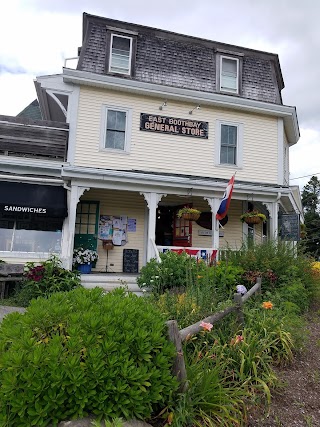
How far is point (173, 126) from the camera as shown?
11469 millimetres

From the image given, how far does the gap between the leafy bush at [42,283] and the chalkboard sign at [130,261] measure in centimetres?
370

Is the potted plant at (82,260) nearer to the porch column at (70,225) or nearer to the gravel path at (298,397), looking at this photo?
the porch column at (70,225)

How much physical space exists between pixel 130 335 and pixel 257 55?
13043mm

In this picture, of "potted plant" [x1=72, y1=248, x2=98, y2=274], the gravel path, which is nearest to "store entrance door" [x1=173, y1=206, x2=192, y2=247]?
"potted plant" [x1=72, y1=248, x2=98, y2=274]

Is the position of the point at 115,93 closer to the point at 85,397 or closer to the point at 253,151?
the point at 253,151

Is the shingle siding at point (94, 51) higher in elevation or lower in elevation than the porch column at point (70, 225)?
higher

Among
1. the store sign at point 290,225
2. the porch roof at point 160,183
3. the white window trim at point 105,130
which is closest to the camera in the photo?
the porch roof at point 160,183

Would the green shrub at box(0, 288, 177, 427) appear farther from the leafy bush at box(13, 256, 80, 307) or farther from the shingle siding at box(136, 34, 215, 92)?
the shingle siding at box(136, 34, 215, 92)

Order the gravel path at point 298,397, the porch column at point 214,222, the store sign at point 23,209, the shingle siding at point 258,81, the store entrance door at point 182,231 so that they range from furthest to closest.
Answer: the shingle siding at point 258,81
the store entrance door at point 182,231
the porch column at point 214,222
the store sign at point 23,209
the gravel path at point 298,397

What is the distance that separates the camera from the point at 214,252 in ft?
31.4

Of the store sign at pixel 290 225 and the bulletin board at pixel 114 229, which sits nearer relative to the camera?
the bulletin board at pixel 114 229

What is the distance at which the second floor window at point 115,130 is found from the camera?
11039 mm

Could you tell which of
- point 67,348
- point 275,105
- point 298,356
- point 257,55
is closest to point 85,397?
point 67,348

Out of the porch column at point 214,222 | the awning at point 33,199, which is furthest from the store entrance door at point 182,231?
the awning at point 33,199
